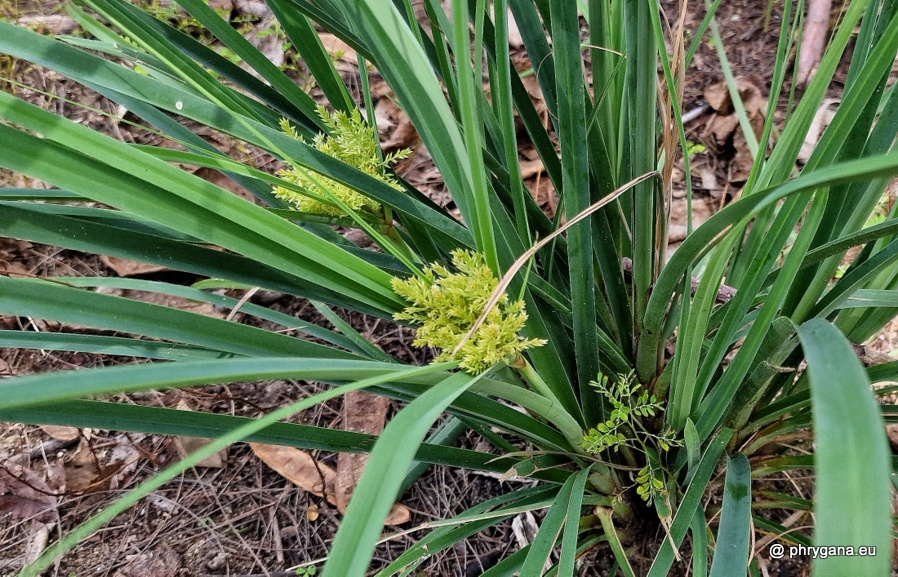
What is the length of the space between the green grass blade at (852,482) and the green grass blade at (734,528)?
30 centimetres

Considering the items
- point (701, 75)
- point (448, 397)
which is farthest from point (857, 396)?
point (701, 75)

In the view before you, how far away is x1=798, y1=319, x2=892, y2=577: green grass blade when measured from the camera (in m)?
0.21

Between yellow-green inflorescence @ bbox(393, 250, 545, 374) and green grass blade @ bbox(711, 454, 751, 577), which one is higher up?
yellow-green inflorescence @ bbox(393, 250, 545, 374)

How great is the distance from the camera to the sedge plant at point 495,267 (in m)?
0.29

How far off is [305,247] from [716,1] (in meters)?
0.56

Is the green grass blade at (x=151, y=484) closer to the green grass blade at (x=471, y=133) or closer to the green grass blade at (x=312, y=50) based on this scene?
the green grass blade at (x=471, y=133)

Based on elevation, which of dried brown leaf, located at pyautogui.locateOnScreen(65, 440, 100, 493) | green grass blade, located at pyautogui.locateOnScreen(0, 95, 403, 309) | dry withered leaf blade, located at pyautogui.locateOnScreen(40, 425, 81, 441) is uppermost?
green grass blade, located at pyautogui.locateOnScreen(0, 95, 403, 309)

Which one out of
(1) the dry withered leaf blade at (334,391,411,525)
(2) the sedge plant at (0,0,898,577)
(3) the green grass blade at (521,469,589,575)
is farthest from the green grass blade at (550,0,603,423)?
(1) the dry withered leaf blade at (334,391,411,525)

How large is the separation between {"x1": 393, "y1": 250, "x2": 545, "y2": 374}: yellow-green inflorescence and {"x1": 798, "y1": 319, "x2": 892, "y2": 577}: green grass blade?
20cm

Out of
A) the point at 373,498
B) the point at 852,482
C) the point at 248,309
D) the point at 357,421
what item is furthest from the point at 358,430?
the point at 852,482

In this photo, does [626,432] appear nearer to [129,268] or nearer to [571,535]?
[571,535]

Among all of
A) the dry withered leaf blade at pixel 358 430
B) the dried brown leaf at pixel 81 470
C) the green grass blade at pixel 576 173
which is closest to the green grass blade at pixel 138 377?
the green grass blade at pixel 576 173

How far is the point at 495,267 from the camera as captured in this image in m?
0.43

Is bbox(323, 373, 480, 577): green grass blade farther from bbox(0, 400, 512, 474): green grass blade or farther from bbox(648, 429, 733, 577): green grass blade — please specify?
bbox(648, 429, 733, 577): green grass blade
